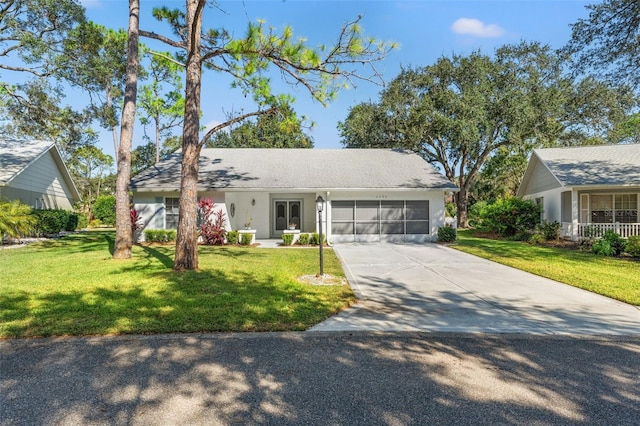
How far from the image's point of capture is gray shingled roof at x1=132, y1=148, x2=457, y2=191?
1512cm

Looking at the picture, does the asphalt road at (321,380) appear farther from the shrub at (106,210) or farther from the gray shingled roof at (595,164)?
the shrub at (106,210)

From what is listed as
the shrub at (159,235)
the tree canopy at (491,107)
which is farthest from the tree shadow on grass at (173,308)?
the tree canopy at (491,107)

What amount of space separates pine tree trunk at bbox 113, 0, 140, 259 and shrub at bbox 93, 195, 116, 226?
20.6 metres

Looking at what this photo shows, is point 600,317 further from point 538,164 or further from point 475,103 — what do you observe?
point 475,103

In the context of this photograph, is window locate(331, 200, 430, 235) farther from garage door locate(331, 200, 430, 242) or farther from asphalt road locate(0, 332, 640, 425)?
asphalt road locate(0, 332, 640, 425)

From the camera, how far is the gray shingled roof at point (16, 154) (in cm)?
1579

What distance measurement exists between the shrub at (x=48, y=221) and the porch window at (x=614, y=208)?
26178mm

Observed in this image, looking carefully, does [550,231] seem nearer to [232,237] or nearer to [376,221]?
[376,221]

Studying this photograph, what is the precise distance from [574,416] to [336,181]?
13.5 m

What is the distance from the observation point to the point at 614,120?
22250 millimetres

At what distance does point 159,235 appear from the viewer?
1448cm

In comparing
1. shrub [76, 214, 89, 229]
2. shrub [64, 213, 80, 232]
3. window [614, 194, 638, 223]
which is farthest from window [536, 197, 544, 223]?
shrub [76, 214, 89, 229]

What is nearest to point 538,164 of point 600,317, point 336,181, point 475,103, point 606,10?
point 475,103

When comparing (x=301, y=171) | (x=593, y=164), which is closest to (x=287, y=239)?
(x=301, y=171)
